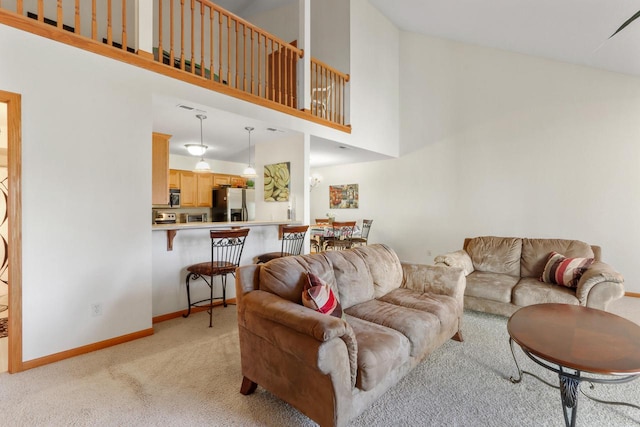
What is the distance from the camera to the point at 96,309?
8.43 ft

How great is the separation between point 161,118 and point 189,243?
1.65 m

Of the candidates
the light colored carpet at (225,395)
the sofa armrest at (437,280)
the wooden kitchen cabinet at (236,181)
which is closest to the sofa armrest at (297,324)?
the light colored carpet at (225,395)

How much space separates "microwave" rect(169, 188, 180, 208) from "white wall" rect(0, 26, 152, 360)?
12.1 ft

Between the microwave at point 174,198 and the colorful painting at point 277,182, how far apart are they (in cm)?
242

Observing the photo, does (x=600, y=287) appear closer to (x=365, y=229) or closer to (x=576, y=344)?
(x=576, y=344)

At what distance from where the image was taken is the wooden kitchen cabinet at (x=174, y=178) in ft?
21.5

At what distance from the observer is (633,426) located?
1.69m

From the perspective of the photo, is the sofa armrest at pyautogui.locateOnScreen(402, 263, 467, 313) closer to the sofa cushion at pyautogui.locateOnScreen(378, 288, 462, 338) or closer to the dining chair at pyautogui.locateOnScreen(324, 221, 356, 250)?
the sofa cushion at pyautogui.locateOnScreen(378, 288, 462, 338)

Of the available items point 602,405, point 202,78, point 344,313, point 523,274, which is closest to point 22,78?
point 202,78

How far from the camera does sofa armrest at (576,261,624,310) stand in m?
2.67

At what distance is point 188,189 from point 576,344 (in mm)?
7029

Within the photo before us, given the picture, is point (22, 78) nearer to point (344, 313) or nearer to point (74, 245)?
point (74, 245)

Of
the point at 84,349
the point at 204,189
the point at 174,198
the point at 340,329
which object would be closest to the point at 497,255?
the point at 340,329

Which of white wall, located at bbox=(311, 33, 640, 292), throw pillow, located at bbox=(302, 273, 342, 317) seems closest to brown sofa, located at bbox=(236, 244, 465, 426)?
throw pillow, located at bbox=(302, 273, 342, 317)
